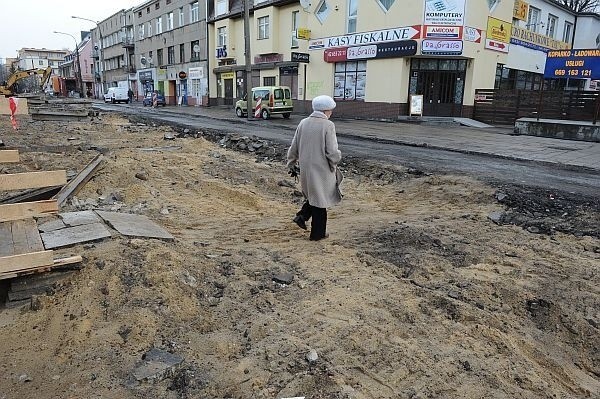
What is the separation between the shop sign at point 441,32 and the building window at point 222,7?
20.4 m

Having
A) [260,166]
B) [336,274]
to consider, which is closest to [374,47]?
[260,166]

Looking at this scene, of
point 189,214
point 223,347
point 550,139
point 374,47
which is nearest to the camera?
point 223,347

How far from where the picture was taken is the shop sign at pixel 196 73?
40497 millimetres

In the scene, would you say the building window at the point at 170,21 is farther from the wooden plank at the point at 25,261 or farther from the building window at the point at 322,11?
the wooden plank at the point at 25,261

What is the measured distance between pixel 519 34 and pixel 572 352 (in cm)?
2685

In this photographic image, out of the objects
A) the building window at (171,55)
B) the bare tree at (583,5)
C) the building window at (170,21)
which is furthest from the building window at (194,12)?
the bare tree at (583,5)

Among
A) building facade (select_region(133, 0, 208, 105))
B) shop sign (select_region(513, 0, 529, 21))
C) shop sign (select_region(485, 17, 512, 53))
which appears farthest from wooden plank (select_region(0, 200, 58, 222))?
building facade (select_region(133, 0, 208, 105))

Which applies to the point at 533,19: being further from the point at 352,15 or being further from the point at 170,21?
the point at 170,21

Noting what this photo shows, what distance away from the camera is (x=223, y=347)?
3010 mm

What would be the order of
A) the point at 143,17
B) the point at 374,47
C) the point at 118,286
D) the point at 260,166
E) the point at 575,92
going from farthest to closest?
the point at 143,17 → the point at 374,47 → the point at 575,92 → the point at 260,166 → the point at 118,286

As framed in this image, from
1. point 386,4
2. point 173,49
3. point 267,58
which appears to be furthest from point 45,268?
point 173,49

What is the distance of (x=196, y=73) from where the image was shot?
41312 millimetres

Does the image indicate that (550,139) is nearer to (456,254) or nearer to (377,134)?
(377,134)

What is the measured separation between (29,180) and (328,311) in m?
3.03
